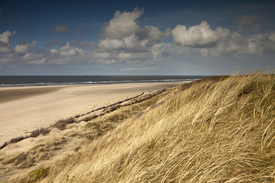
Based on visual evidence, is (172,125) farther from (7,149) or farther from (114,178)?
(7,149)

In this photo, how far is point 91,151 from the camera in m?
5.65

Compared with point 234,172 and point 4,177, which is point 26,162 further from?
point 234,172

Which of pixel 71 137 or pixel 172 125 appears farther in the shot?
pixel 71 137

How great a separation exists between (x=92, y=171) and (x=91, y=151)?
8.92 feet

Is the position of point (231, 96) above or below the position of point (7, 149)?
above

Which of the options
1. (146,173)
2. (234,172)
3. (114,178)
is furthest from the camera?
(114,178)

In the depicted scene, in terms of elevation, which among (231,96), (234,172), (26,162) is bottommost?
(26,162)

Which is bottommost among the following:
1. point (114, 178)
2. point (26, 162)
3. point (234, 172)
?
point (26, 162)

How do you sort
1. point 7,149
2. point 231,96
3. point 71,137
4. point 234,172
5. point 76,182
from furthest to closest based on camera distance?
point 71,137, point 7,149, point 231,96, point 76,182, point 234,172

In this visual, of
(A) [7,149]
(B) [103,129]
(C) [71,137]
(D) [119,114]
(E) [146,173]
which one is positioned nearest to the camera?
(E) [146,173]

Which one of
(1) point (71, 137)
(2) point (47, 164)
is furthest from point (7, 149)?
(2) point (47, 164)

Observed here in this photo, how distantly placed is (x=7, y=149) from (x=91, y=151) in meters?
4.83

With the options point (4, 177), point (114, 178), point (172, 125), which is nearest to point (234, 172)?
point (114, 178)

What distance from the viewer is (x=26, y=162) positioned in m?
6.24
